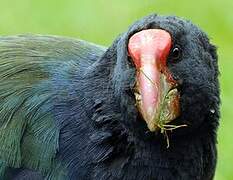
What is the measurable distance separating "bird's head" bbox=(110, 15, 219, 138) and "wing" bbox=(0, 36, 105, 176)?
1.37 ft

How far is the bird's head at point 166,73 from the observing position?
429 cm

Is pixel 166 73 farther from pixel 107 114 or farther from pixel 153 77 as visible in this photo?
pixel 107 114

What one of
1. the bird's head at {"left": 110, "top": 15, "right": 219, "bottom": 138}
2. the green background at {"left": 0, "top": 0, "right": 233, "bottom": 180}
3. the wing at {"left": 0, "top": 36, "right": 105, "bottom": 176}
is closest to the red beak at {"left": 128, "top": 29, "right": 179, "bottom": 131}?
the bird's head at {"left": 110, "top": 15, "right": 219, "bottom": 138}

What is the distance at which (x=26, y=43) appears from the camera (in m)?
5.06

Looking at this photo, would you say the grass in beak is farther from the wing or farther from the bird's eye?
the wing

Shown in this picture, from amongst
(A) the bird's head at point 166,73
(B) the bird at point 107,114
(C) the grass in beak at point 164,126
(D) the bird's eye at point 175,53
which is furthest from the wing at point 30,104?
(D) the bird's eye at point 175,53

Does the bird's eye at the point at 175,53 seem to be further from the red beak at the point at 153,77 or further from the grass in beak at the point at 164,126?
the grass in beak at the point at 164,126

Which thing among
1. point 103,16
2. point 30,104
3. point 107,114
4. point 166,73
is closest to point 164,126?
point 166,73

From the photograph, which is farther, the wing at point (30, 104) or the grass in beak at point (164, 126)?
the wing at point (30, 104)

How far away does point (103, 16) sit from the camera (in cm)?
853

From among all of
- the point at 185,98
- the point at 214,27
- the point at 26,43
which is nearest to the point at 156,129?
the point at 185,98

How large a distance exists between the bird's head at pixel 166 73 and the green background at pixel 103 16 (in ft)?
11.1

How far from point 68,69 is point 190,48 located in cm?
68

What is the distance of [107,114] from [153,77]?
47 centimetres
